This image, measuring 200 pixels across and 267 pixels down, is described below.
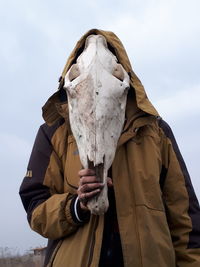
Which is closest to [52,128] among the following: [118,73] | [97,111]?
[118,73]

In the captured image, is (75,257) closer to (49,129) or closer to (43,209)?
(43,209)

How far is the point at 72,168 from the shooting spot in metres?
2.72

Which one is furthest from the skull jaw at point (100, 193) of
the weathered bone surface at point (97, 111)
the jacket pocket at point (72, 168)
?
the jacket pocket at point (72, 168)

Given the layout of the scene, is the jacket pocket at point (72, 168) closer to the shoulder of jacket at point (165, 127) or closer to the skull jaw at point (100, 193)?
the skull jaw at point (100, 193)

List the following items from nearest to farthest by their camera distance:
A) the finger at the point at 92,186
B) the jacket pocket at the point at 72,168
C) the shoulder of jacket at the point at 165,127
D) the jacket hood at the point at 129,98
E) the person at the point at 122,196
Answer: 1. the finger at the point at 92,186
2. the person at the point at 122,196
3. the jacket pocket at the point at 72,168
4. the jacket hood at the point at 129,98
5. the shoulder of jacket at the point at 165,127

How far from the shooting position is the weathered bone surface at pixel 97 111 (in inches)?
88.1

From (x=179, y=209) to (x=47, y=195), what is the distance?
2.81 ft

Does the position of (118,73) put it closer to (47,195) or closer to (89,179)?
(89,179)

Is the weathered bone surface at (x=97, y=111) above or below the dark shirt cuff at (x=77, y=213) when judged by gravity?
above

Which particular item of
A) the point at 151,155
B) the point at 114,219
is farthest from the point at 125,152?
the point at 114,219

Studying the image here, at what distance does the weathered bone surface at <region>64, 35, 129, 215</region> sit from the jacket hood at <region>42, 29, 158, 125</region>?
23 centimetres

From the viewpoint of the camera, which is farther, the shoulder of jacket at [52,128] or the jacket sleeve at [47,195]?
the shoulder of jacket at [52,128]

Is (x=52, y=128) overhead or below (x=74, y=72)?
below

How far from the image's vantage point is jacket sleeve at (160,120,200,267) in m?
2.89
